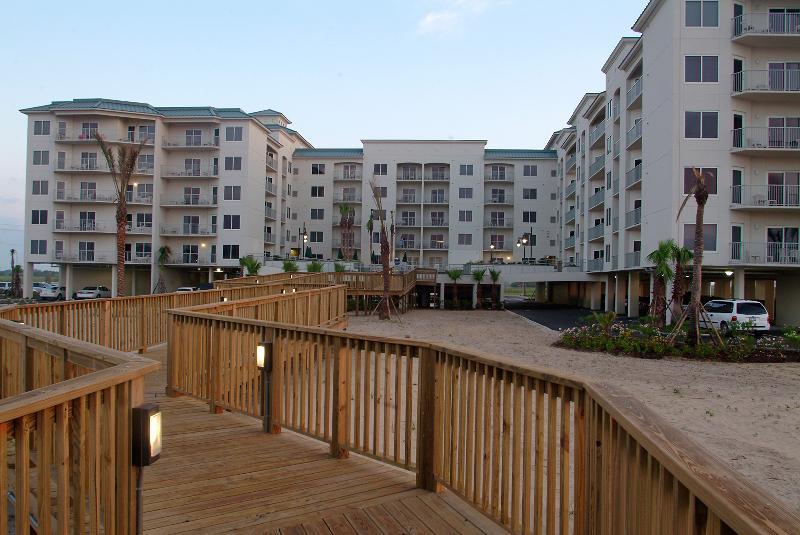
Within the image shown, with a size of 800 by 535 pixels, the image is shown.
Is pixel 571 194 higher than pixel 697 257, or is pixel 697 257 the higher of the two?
pixel 571 194

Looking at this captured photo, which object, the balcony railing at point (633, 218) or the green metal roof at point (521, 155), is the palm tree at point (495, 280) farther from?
the green metal roof at point (521, 155)

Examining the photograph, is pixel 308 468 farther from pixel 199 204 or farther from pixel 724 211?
pixel 199 204

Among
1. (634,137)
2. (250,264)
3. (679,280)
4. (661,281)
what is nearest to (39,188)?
(250,264)

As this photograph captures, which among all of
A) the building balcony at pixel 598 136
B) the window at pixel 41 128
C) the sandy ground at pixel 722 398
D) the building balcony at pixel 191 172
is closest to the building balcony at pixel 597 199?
the building balcony at pixel 598 136

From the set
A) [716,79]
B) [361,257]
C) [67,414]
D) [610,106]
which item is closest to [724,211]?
[716,79]

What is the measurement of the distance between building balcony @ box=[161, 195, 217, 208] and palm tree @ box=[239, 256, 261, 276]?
21.7 feet

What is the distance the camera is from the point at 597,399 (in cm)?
264

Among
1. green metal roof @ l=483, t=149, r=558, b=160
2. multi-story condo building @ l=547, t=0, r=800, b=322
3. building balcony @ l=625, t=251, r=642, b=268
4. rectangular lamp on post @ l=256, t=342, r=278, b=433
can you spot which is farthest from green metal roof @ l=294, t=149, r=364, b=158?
rectangular lamp on post @ l=256, t=342, r=278, b=433

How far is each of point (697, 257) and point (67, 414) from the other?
21.3 metres

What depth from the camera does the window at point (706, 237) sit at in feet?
90.5

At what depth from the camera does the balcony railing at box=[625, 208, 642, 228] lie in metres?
32.7

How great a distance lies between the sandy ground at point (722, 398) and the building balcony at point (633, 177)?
1536cm

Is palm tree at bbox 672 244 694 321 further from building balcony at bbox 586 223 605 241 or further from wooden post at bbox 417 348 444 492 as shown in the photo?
wooden post at bbox 417 348 444 492

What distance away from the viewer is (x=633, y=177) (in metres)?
33.6
